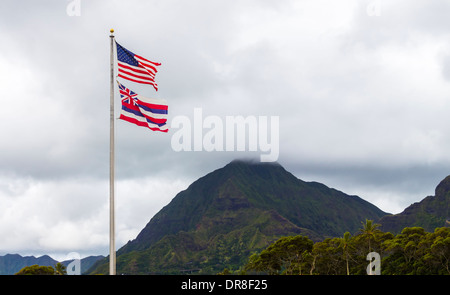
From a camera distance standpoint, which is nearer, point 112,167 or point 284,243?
point 112,167

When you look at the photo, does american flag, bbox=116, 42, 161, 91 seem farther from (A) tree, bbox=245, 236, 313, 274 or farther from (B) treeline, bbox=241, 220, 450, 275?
(A) tree, bbox=245, 236, 313, 274

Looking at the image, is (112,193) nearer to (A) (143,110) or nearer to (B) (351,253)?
(A) (143,110)

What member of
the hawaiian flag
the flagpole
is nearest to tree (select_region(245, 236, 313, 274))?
the hawaiian flag

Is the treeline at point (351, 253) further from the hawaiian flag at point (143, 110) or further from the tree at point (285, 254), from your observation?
the hawaiian flag at point (143, 110)

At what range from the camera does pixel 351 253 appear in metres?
115

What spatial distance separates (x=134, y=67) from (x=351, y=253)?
328 ft

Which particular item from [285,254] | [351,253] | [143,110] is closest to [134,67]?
[143,110]

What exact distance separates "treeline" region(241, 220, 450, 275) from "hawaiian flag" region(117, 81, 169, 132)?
8539cm

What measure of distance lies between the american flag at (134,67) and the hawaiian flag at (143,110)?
738mm

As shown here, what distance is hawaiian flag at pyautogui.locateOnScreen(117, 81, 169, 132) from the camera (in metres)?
25.0
